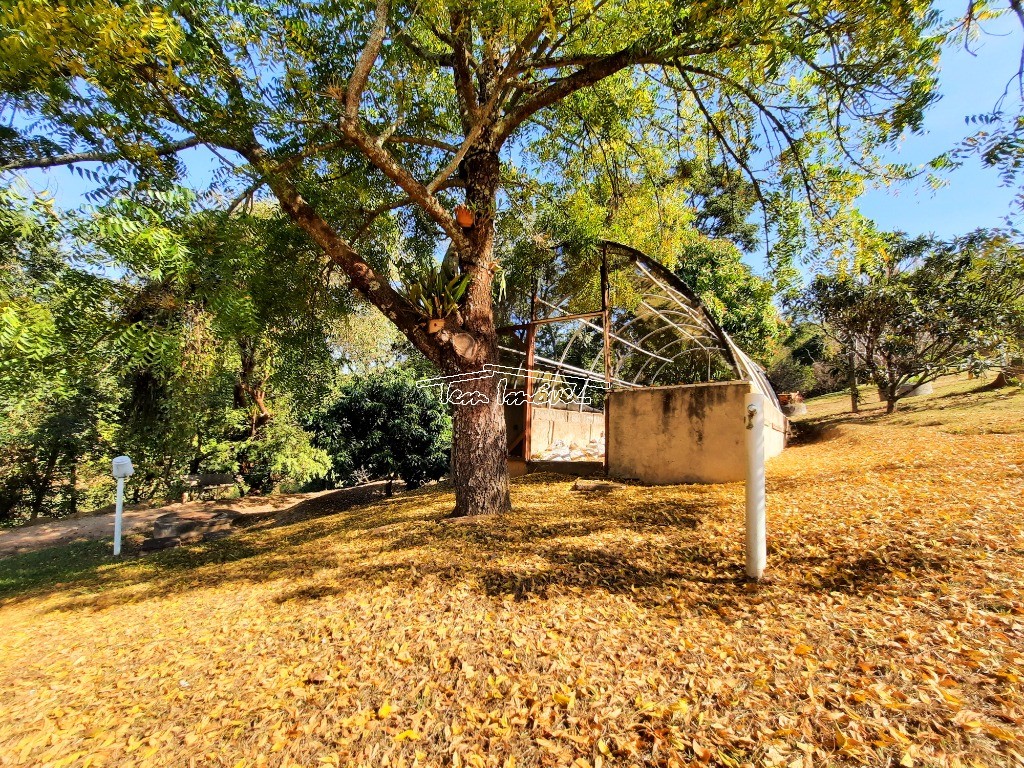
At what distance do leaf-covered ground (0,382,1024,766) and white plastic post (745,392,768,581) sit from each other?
0.52 ft

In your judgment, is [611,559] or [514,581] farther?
[611,559]

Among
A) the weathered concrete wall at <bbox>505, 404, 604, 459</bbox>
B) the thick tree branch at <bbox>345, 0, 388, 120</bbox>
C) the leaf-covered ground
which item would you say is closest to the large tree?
the thick tree branch at <bbox>345, 0, 388, 120</bbox>

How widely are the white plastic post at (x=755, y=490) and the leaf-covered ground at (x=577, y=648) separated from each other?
0.16 meters

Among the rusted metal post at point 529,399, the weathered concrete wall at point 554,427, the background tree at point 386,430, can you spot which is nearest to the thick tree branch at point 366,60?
the rusted metal post at point 529,399

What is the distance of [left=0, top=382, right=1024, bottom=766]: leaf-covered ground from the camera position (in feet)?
6.20

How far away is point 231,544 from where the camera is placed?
21.6ft

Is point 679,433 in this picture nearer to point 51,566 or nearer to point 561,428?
point 561,428

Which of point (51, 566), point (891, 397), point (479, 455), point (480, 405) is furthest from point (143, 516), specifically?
point (891, 397)

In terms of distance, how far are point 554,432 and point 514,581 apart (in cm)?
680

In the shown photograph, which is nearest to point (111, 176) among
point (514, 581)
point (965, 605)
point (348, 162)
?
point (348, 162)

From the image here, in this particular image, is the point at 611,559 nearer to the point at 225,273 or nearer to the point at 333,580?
the point at 333,580

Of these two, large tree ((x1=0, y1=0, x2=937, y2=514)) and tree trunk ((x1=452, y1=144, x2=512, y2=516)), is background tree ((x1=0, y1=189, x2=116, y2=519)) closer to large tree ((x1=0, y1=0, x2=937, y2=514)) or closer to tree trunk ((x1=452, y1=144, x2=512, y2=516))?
large tree ((x1=0, y1=0, x2=937, y2=514))

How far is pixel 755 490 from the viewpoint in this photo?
10.2 feet

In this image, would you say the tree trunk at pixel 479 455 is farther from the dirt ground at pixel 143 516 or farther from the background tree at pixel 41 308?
the dirt ground at pixel 143 516
